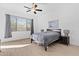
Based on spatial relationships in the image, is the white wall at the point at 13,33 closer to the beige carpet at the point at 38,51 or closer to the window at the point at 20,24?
the window at the point at 20,24

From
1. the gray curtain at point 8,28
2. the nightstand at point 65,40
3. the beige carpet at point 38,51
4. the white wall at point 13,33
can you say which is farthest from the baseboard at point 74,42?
the gray curtain at point 8,28

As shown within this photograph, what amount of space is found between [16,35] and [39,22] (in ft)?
8.24

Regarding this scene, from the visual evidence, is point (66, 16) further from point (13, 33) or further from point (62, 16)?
point (13, 33)

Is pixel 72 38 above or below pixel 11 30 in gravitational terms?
below

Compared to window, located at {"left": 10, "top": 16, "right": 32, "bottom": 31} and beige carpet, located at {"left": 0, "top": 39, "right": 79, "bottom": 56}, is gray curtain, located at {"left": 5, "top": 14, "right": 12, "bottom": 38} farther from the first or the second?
beige carpet, located at {"left": 0, "top": 39, "right": 79, "bottom": 56}

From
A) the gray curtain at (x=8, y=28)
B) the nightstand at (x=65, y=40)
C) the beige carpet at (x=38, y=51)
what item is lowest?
the beige carpet at (x=38, y=51)

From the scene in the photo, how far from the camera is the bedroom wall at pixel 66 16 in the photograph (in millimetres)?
4637

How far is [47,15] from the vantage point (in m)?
6.75

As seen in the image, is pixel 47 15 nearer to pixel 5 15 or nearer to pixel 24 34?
pixel 24 34

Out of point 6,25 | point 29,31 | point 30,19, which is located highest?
point 30,19

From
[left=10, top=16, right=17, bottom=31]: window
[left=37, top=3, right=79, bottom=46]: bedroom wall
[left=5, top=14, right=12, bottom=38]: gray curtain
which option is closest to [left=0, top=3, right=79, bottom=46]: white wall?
[left=37, top=3, right=79, bottom=46]: bedroom wall

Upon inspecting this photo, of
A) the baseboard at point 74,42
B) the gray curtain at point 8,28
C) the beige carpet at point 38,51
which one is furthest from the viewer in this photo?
the gray curtain at point 8,28

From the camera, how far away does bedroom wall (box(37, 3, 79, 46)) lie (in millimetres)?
4637

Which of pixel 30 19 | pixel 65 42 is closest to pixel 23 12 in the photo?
pixel 30 19
